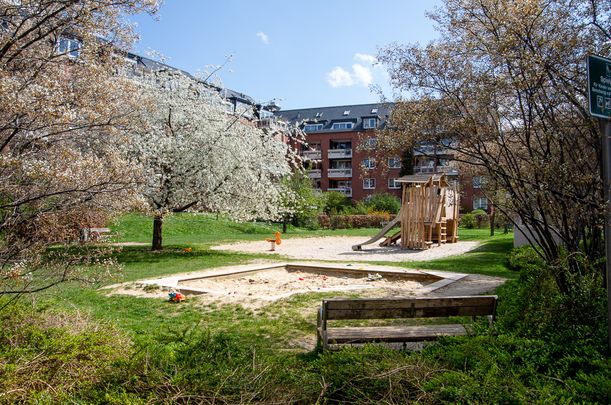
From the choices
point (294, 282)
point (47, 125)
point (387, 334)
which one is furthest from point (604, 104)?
point (294, 282)

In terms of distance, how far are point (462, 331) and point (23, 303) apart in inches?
199

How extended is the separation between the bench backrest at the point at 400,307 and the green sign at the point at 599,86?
2.46 meters

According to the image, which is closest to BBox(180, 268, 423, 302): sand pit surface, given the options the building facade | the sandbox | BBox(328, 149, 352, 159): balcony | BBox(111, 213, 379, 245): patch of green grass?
the sandbox

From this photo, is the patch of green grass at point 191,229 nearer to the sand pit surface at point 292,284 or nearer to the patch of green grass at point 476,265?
the patch of green grass at point 476,265

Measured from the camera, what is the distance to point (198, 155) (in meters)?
16.5

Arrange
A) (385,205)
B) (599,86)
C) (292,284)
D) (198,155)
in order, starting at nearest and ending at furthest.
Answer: (599,86), (292,284), (198,155), (385,205)

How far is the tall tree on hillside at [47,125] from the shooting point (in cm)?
488

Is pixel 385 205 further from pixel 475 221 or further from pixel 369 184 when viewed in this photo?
pixel 369 184

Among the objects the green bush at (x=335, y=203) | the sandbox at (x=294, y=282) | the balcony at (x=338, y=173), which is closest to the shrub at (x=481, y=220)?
the green bush at (x=335, y=203)

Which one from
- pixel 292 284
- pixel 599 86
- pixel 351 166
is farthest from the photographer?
pixel 351 166

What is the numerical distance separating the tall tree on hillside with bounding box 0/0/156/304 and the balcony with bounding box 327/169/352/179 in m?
57.7

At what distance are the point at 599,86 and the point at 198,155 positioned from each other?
13675 millimetres

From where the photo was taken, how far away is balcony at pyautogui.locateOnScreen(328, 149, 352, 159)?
6356cm

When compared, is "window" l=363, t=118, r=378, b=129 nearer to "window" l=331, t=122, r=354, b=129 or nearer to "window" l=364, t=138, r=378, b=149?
"window" l=331, t=122, r=354, b=129
